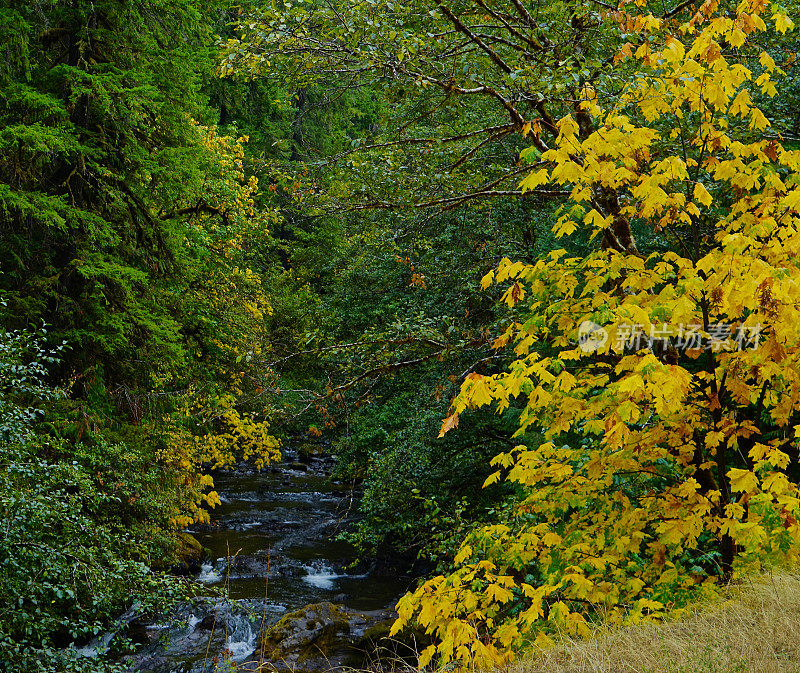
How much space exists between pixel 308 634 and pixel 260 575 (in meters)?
3.67

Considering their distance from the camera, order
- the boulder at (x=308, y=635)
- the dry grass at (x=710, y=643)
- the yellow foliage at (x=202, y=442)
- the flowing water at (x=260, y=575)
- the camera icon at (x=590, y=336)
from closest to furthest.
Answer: the dry grass at (x=710, y=643)
the camera icon at (x=590, y=336)
the boulder at (x=308, y=635)
the flowing water at (x=260, y=575)
the yellow foliage at (x=202, y=442)

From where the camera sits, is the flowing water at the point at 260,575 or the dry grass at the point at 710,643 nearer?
the dry grass at the point at 710,643

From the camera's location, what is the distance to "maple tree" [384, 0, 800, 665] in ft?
12.5

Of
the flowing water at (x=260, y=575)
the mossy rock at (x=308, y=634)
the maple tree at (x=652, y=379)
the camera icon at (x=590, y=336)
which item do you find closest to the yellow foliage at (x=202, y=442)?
the flowing water at (x=260, y=575)

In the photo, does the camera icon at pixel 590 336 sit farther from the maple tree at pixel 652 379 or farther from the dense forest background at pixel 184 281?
the dense forest background at pixel 184 281

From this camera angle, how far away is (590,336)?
4.22 metres

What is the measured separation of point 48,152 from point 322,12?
15.1 feet

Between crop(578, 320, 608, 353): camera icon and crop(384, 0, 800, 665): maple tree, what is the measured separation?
0.03ft

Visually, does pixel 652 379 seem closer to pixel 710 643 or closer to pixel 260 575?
pixel 710 643

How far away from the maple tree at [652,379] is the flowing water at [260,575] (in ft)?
8.29

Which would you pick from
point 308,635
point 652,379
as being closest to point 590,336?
point 652,379

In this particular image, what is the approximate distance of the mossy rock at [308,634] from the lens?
8.78m

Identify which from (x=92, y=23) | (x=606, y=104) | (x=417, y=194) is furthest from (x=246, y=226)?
(x=606, y=104)

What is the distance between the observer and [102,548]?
19.6 feet
